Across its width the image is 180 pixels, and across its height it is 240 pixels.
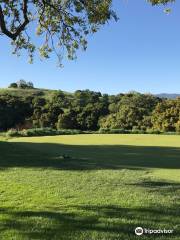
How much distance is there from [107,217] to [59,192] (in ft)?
7.92

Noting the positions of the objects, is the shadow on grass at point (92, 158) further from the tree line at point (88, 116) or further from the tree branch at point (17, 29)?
the tree line at point (88, 116)

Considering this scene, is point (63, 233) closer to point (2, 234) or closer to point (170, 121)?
point (2, 234)

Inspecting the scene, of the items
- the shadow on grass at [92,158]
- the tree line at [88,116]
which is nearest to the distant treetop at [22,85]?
the tree line at [88,116]

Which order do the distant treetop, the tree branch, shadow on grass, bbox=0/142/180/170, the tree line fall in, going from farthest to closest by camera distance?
the distant treetop
the tree line
shadow on grass, bbox=0/142/180/170
the tree branch

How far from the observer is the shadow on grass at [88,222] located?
20.6 feet

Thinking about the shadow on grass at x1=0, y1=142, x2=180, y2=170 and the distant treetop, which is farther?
the distant treetop

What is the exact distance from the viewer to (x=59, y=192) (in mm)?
9414

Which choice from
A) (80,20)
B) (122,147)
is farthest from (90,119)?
(80,20)

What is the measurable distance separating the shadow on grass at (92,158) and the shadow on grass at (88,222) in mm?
5766

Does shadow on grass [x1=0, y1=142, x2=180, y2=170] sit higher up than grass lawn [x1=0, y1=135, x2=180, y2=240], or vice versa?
grass lawn [x1=0, y1=135, x2=180, y2=240]

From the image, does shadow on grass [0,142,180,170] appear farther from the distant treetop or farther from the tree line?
the distant treetop

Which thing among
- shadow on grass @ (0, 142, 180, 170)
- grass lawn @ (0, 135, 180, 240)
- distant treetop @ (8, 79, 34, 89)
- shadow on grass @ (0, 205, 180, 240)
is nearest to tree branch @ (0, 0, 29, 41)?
grass lawn @ (0, 135, 180, 240)

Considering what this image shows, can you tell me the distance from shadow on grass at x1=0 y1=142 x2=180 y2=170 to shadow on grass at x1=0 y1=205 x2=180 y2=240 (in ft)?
18.9

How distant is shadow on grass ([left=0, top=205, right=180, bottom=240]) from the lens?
20.6ft
